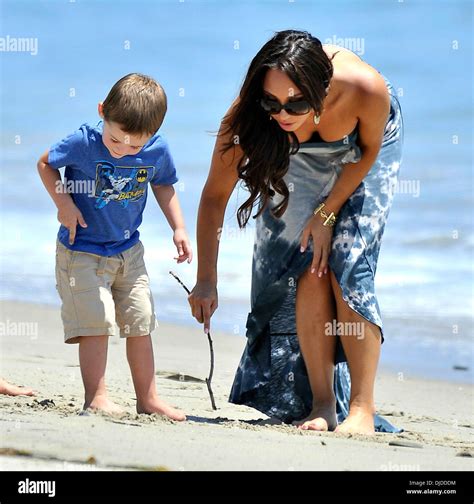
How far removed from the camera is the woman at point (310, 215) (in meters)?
4.04

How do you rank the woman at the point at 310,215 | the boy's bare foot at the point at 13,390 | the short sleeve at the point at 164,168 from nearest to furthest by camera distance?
the woman at the point at 310,215 < the short sleeve at the point at 164,168 < the boy's bare foot at the point at 13,390

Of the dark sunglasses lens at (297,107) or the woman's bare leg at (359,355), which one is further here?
the woman's bare leg at (359,355)

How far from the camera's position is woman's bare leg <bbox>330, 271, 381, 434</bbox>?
14.0 feet

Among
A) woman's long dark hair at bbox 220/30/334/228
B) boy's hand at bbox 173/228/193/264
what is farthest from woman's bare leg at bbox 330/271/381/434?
boy's hand at bbox 173/228/193/264

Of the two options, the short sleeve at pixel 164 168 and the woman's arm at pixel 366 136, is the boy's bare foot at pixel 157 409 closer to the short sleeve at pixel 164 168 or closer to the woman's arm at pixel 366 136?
the short sleeve at pixel 164 168

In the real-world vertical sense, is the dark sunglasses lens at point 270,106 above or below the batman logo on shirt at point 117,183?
above

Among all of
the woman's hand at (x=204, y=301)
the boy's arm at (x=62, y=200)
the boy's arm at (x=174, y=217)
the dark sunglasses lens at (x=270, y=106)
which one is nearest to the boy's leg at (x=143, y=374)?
the woman's hand at (x=204, y=301)

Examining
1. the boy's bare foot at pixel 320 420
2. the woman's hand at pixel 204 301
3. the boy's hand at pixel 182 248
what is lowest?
the boy's bare foot at pixel 320 420

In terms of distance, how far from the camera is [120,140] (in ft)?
13.8

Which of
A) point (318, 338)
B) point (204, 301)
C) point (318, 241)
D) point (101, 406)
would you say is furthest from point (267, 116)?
point (101, 406)

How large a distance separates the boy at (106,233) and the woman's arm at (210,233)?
0.09m

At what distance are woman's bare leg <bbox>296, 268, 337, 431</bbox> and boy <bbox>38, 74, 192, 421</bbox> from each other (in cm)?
50

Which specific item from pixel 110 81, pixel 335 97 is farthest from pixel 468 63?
pixel 335 97
